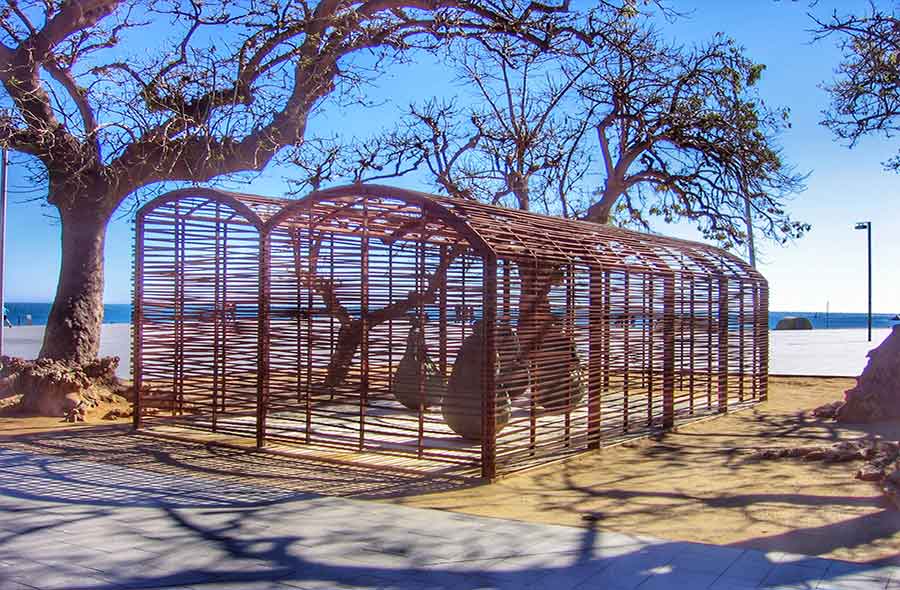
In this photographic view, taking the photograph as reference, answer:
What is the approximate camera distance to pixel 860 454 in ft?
30.1

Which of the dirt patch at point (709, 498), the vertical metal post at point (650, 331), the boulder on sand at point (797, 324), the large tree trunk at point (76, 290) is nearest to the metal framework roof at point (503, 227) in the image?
the vertical metal post at point (650, 331)

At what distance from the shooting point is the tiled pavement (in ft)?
16.3

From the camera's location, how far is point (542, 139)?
19.7m

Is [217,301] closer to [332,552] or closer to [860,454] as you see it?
[332,552]

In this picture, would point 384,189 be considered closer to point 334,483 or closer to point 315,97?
point 334,483

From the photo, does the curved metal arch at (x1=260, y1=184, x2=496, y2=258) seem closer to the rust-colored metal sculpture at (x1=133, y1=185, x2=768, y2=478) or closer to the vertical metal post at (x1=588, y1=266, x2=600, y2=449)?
the rust-colored metal sculpture at (x1=133, y1=185, x2=768, y2=478)

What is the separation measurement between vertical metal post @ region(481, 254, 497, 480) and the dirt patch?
26cm

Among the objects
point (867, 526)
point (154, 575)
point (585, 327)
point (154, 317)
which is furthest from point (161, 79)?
point (867, 526)

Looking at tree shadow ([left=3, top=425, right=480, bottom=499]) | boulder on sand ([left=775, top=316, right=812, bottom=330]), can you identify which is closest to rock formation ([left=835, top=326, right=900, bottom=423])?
tree shadow ([left=3, top=425, right=480, bottom=499])

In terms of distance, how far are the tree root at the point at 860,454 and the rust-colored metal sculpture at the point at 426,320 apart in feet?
6.30

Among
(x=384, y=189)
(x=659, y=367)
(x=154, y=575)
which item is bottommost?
(x=154, y=575)

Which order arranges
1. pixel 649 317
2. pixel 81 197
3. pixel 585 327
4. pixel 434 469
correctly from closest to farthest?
pixel 434 469 < pixel 585 327 < pixel 649 317 < pixel 81 197

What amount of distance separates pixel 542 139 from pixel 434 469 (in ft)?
40.7

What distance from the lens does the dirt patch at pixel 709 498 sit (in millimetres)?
6121
